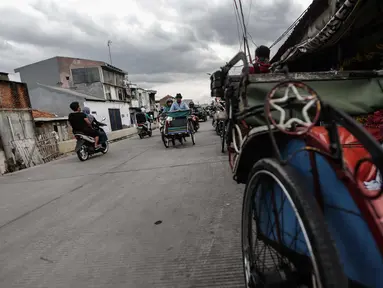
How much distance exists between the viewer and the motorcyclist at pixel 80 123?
852 cm

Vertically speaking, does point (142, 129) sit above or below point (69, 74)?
below

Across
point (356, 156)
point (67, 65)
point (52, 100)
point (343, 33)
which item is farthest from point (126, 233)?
point (67, 65)

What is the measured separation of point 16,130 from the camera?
914 cm

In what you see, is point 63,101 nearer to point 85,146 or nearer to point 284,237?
point 85,146

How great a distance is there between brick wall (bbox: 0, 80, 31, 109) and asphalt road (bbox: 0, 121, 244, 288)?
16.8ft

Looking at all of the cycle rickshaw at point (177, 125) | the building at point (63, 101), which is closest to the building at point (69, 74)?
the building at point (63, 101)

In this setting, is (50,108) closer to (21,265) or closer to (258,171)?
(21,265)

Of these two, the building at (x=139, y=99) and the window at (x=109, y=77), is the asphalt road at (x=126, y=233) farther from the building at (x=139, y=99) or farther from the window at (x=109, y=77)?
the building at (x=139, y=99)

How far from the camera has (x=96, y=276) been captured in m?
2.18

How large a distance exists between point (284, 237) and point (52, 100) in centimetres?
2950

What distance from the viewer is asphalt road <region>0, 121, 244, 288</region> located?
85.2 inches

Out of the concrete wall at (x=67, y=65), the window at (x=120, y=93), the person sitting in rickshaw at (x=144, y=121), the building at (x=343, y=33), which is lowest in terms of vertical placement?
the person sitting in rickshaw at (x=144, y=121)

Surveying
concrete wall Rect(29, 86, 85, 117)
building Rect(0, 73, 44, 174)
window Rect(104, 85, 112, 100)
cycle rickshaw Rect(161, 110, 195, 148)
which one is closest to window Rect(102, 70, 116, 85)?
window Rect(104, 85, 112, 100)

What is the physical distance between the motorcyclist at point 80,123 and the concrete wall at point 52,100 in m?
19.2
